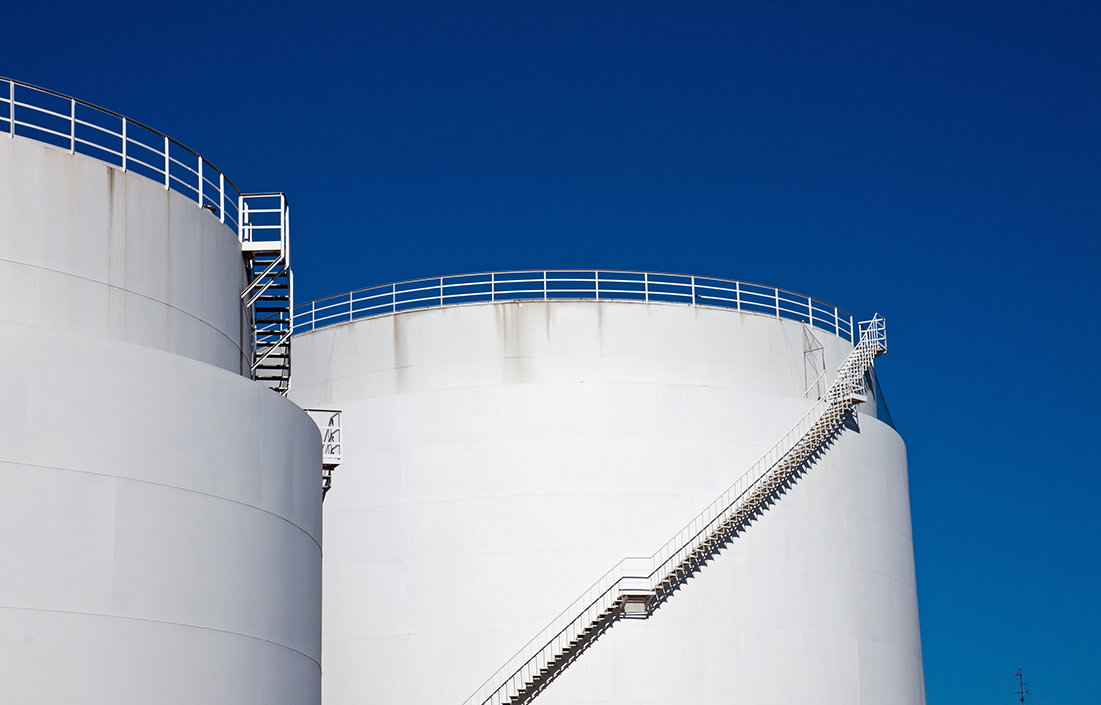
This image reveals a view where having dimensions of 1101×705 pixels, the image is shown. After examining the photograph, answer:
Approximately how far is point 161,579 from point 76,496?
1.39 metres

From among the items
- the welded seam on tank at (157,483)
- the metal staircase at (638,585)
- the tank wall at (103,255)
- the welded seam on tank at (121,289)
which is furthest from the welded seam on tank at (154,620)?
the metal staircase at (638,585)

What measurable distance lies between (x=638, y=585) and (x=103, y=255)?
13.4 m

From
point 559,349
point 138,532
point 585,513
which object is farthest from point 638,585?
point 138,532

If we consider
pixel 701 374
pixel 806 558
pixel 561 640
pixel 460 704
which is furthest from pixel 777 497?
pixel 460 704

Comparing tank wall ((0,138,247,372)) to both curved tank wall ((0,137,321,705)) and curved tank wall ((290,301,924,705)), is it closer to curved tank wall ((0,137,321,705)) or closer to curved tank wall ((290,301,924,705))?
curved tank wall ((0,137,321,705))

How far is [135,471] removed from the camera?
15.3 metres

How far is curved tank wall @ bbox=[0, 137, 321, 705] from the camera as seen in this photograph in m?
14.3

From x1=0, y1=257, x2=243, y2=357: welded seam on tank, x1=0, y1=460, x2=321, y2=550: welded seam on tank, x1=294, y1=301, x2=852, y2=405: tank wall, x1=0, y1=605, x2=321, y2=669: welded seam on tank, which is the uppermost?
x1=294, y1=301, x2=852, y2=405: tank wall

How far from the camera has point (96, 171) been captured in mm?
17312

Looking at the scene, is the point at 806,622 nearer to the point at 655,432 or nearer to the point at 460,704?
the point at 655,432

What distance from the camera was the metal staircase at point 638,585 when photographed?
2619 cm

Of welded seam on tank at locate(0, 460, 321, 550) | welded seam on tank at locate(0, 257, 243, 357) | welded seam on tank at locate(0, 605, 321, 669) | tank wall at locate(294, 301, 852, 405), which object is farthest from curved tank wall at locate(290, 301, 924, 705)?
welded seam on tank at locate(0, 605, 321, 669)

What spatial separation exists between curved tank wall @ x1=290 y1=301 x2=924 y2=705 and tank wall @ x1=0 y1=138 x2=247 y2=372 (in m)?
9.23

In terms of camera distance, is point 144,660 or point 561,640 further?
point 561,640
